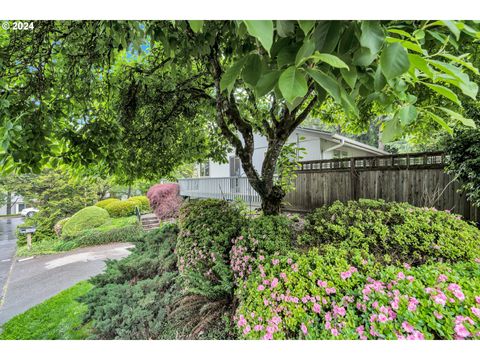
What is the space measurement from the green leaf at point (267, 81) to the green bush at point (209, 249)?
1.34 meters

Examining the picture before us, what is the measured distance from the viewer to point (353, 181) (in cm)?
352

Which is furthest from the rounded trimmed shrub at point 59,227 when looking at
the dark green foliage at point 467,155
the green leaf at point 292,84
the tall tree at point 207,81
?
the dark green foliage at point 467,155

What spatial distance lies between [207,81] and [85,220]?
8.22ft

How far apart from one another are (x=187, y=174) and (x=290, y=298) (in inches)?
250

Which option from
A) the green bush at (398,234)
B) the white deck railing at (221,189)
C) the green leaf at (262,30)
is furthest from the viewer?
the white deck railing at (221,189)

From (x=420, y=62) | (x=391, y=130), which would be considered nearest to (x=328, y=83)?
(x=420, y=62)

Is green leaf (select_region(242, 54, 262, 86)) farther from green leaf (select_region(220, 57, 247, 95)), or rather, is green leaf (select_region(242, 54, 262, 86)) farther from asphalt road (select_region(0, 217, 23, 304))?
asphalt road (select_region(0, 217, 23, 304))

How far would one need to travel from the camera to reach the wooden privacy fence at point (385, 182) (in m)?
2.57

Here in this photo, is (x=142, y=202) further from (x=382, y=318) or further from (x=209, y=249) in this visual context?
(x=382, y=318)

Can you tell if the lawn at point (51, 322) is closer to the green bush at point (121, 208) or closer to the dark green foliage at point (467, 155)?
the green bush at point (121, 208)

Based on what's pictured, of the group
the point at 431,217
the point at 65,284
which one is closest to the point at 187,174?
the point at 65,284

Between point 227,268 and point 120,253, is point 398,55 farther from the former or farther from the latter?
point 120,253

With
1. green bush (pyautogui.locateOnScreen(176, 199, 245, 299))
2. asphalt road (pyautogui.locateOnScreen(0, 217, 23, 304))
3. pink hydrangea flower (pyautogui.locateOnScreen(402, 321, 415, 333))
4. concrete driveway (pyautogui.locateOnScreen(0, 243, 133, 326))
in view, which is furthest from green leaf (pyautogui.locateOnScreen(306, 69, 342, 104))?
asphalt road (pyautogui.locateOnScreen(0, 217, 23, 304))
